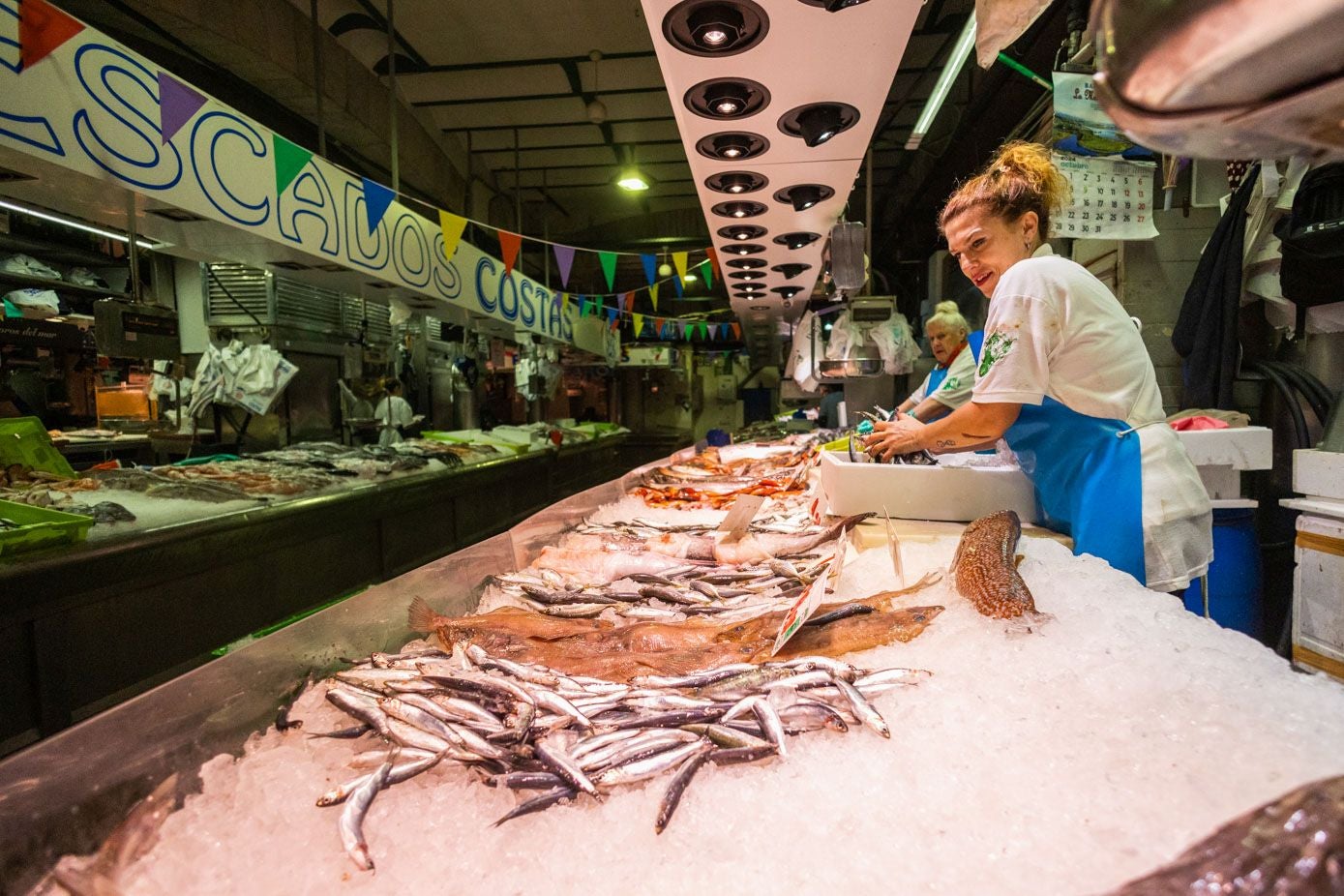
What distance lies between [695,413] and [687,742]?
925 inches

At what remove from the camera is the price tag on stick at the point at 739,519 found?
9.25ft

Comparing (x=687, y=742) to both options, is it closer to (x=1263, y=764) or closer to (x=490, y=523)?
(x=1263, y=764)

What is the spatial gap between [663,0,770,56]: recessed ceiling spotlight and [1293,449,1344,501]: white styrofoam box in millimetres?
3223

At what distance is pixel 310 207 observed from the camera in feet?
15.6

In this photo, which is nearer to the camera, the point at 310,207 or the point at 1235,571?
the point at 1235,571

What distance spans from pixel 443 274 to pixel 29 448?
3619mm

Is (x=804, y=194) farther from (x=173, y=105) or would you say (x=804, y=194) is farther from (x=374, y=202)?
(x=173, y=105)

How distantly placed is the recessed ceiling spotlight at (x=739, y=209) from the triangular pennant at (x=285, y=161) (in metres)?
3.08

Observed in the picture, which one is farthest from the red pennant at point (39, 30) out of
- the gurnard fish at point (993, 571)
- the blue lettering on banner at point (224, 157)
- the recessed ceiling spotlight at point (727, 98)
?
the gurnard fish at point (993, 571)

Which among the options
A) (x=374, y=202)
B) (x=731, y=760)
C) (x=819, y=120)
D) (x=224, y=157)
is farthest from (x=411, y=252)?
(x=731, y=760)

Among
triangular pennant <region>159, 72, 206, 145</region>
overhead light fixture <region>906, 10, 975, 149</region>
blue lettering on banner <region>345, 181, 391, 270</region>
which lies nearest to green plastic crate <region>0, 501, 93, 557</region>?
triangular pennant <region>159, 72, 206, 145</region>

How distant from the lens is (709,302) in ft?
63.8

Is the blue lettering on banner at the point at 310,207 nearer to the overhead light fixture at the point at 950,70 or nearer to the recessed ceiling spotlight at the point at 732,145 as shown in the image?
the recessed ceiling spotlight at the point at 732,145

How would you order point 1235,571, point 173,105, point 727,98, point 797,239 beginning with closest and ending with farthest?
1. point 727,98
2. point 1235,571
3. point 173,105
4. point 797,239
